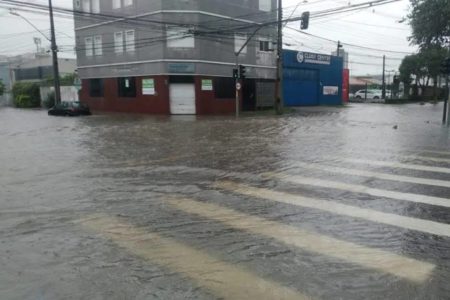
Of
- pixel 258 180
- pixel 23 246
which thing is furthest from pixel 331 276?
pixel 258 180

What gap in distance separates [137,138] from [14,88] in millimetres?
43597

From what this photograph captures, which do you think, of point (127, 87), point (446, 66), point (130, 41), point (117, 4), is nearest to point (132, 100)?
point (127, 87)

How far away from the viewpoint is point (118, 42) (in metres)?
37.7

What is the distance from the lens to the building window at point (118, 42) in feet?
123

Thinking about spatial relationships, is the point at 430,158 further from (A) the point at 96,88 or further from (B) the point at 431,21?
(A) the point at 96,88

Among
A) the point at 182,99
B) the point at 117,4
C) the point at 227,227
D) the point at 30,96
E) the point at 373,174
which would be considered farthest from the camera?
the point at 30,96

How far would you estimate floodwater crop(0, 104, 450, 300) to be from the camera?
4.58m

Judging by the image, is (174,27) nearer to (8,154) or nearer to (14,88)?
(8,154)

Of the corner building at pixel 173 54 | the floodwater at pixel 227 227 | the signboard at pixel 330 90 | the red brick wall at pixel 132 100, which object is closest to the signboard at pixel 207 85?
the corner building at pixel 173 54

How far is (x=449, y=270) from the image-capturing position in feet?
16.0

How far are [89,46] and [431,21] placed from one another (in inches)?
1056

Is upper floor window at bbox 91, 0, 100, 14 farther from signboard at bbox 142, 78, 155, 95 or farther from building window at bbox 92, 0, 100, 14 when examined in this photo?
signboard at bbox 142, 78, 155, 95

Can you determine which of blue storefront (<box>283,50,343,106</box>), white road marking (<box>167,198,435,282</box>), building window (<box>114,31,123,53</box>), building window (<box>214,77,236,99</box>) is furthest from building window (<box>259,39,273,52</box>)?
white road marking (<box>167,198,435,282</box>)

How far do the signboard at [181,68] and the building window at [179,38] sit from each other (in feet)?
4.34
